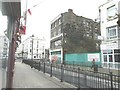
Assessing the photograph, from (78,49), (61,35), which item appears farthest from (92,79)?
(61,35)

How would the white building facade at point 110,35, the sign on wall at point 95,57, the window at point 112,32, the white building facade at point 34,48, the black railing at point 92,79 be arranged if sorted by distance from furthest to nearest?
the white building facade at point 34,48 < the sign on wall at point 95,57 < the window at point 112,32 < the white building facade at point 110,35 < the black railing at point 92,79

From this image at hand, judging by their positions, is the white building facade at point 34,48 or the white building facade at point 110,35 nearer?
the white building facade at point 110,35

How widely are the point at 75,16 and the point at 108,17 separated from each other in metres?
21.0

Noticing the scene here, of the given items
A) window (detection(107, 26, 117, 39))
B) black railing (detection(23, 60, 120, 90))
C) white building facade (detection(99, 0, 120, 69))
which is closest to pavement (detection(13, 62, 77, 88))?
black railing (detection(23, 60, 120, 90))

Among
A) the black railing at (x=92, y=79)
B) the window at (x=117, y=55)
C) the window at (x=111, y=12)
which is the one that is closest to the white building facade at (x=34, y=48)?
the window at (x=111, y=12)

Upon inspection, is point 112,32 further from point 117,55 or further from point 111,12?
point 117,55

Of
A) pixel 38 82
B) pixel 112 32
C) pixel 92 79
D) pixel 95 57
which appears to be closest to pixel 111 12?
pixel 112 32

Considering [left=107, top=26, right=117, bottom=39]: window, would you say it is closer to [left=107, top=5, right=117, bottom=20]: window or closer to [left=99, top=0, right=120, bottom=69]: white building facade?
[left=99, top=0, right=120, bottom=69]: white building facade

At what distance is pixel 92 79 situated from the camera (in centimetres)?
690

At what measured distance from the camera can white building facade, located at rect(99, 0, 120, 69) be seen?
24.4 meters

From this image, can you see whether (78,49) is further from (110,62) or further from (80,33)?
(110,62)

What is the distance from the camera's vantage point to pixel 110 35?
86.8ft

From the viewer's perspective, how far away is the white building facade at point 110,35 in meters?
24.4

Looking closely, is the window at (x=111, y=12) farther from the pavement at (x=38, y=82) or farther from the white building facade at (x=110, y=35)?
the pavement at (x=38, y=82)
